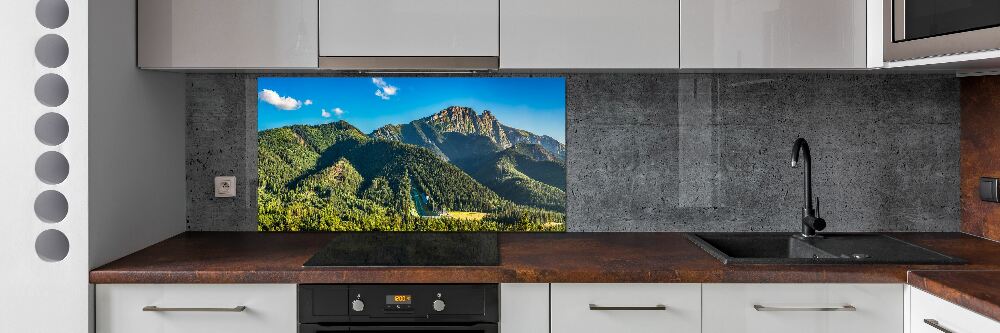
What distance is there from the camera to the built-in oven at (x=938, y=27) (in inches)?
71.4

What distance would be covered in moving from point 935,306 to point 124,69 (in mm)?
2258

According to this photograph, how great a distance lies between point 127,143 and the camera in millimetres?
2090

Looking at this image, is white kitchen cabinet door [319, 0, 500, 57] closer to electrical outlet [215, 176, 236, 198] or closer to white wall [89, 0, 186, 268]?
white wall [89, 0, 186, 268]

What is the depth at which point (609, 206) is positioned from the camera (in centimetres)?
254

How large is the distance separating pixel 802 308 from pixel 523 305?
2.38 feet

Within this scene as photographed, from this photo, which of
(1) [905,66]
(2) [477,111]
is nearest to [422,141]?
(2) [477,111]

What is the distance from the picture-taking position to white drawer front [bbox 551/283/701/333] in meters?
1.87

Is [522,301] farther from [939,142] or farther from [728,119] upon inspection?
[939,142]
